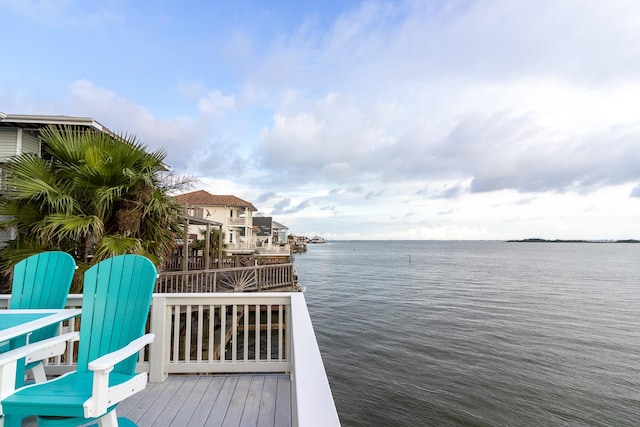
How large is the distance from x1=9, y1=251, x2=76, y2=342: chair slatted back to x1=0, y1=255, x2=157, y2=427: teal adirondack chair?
72cm

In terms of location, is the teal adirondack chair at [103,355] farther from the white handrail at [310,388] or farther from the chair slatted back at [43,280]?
the white handrail at [310,388]

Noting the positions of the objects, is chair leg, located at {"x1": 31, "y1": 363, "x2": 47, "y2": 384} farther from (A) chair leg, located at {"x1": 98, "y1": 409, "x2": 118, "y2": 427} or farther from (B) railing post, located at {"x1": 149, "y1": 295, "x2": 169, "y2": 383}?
(B) railing post, located at {"x1": 149, "y1": 295, "x2": 169, "y2": 383}

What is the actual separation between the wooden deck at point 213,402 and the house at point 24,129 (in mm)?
6373

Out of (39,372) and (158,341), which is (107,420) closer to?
(39,372)

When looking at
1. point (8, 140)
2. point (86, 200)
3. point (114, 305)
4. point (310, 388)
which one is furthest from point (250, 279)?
point (310, 388)

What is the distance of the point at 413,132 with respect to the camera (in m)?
17.8

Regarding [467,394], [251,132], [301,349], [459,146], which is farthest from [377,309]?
[301,349]

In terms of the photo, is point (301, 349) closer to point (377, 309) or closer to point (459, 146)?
point (377, 309)

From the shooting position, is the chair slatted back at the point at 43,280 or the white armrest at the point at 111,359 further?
Answer: the chair slatted back at the point at 43,280

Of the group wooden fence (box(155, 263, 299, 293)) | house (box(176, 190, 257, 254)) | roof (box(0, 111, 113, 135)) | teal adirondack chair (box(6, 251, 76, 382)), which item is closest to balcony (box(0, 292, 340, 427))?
teal adirondack chair (box(6, 251, 76, 382))

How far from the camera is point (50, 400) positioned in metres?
1.40

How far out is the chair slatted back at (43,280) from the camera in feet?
7.77

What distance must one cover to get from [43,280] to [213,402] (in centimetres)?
167

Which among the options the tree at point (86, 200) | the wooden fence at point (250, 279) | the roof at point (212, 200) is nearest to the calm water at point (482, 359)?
the wooden fence at point (250, 279)
